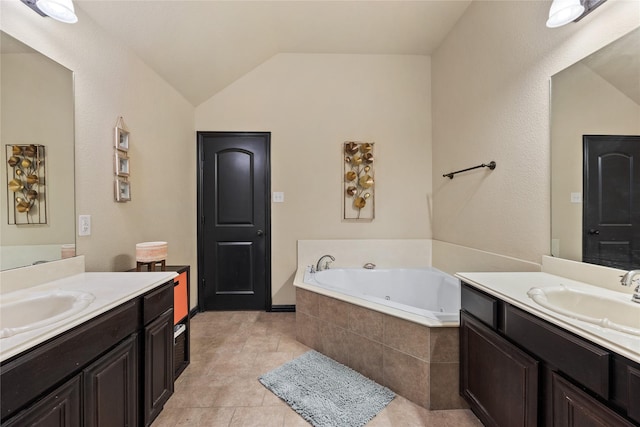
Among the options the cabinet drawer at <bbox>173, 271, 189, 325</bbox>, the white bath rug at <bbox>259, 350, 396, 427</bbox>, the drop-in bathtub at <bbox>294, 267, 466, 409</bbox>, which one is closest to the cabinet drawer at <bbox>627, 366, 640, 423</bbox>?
the drop-in bathtub at <bbox>294, 267, 466, 409</bbox>

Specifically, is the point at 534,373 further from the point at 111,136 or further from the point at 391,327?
the point at 111,136

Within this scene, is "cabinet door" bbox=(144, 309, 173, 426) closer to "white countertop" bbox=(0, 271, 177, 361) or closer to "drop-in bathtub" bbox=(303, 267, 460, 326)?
"white countertop" bbox=(0, 271, 177, 361)

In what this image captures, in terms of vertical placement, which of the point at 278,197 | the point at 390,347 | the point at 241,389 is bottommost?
the point at 241,389

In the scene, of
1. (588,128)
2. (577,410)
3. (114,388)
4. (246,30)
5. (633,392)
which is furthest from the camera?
(246,30)

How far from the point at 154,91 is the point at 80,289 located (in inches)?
71.3

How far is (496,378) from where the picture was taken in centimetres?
115

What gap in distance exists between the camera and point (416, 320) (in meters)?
1.55

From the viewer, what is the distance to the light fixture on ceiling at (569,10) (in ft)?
3.93

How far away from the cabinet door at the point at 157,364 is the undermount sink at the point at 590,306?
1747 millimetres

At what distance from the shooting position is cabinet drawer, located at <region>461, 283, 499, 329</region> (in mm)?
1171

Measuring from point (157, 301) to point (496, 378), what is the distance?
1.69 meters

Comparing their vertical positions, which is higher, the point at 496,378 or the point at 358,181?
the point at 358,181

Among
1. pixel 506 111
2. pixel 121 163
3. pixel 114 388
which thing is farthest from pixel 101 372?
pixel 506 111

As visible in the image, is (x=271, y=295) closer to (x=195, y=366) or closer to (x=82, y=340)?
(x=195, y=366)
